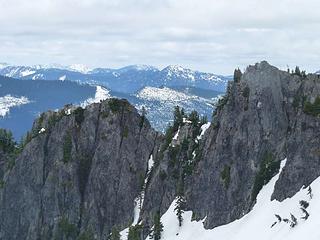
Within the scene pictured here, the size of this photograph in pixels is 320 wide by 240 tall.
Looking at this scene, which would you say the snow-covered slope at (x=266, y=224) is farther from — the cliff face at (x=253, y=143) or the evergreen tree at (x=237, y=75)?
the evergreen tree at (x=237, y=75)

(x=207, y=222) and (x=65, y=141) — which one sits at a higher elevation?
(x=65, y=141)

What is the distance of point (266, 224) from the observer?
78.4 meters

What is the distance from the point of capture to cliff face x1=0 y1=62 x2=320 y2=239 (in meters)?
90.8

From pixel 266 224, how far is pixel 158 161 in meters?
41.0

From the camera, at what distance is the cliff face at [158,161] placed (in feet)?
298

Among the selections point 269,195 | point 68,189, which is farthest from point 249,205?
point 68,189

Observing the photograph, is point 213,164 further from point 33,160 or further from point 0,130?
point 0,130

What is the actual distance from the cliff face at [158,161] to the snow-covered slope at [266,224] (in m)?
1.86

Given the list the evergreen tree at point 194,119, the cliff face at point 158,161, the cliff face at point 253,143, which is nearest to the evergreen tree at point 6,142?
the cliff face at point 158,161

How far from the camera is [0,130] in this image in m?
149

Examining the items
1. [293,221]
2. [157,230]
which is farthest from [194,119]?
[293,221]

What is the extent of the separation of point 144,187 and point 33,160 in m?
33.1

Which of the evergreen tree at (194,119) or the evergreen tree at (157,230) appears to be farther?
the evergreen tree at (194,119)

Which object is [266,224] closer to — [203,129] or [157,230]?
[157,230]
